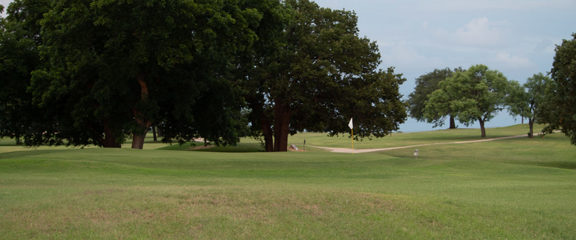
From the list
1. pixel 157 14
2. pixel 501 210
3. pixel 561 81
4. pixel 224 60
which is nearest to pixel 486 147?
pixel 561 81

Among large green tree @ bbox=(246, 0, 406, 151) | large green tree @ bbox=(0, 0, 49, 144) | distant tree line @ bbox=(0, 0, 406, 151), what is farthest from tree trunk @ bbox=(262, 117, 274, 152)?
large green tree @ bbox=(0, 0, 49, 144)

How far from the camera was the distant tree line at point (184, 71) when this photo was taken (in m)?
27.6

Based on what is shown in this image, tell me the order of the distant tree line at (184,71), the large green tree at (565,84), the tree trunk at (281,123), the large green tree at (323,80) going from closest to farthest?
the distant tree line at (184,71)
the large green tree at (565,84)
the large green tree at (323,80)
the tree trunk at (281,123)

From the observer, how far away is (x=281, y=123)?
130 feet

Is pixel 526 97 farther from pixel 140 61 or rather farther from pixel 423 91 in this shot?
pixel 140 61

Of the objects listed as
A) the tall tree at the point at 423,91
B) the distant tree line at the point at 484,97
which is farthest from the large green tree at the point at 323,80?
the tall tree at the point at 423,91

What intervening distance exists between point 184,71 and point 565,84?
22453 millimetres

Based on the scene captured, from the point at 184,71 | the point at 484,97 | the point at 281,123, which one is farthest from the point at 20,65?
the point at 484,97

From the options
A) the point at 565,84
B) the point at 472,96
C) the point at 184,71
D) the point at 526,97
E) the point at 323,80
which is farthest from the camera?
the point at 472,96

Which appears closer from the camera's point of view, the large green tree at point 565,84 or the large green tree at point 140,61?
the large green tree at point 140,61

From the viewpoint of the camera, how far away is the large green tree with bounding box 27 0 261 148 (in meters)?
26.9

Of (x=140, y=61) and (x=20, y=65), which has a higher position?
(x=20, y=65)

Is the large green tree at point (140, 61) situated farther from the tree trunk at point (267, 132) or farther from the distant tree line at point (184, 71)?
the tree trunk at point (267, 132)

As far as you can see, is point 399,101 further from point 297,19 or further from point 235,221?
point 235,221
